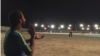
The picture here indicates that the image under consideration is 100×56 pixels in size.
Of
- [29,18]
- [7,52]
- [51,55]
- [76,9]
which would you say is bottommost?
[51,55]

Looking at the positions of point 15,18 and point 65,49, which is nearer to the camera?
point 15,18

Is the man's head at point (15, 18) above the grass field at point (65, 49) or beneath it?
above

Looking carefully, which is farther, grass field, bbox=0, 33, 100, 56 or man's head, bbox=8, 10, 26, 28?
grass field, bbox=0, 33, 100, 56

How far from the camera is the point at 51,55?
4434 mm

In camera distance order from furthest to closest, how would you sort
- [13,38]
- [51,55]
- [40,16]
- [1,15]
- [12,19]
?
[40,16] < [1,15] < [51,55] < [12,19] < [13,38]

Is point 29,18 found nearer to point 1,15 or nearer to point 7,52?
point 1,15

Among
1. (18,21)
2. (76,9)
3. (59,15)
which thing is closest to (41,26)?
(59,15)

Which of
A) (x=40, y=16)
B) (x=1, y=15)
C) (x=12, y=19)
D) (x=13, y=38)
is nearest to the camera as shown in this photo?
(x=13, y=38)

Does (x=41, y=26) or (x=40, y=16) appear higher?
(x=40, y=16)

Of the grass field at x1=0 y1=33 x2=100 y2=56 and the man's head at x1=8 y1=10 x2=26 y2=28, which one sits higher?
the man's head at x1=8 y1=10 x2=26 y2=28

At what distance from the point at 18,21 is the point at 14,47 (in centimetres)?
34

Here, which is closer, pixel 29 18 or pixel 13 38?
pixel 13 38

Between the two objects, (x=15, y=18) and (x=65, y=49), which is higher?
(x=15, y=18)

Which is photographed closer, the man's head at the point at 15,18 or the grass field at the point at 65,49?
the man's head at the point at 15,18
